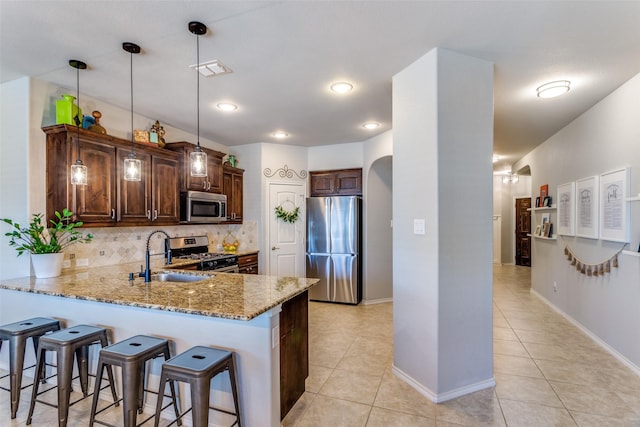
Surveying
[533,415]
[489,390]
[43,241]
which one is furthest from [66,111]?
[533,415]

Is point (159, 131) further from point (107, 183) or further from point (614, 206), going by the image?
point (614, 206)

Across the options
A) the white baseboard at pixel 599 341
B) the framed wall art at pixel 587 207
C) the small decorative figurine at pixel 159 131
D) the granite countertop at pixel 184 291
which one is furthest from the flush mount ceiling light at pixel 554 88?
the small decorative figurine at pixel 159 131

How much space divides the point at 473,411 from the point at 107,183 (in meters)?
3.67

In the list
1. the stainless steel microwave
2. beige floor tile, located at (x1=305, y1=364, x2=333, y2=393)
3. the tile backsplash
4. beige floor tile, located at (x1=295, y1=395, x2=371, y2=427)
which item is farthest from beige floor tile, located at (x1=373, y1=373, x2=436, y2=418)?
the tile backsplash

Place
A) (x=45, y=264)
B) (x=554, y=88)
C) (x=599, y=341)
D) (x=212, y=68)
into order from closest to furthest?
(x=212, y=68)
(x=45, y=264)
(x=554, y=88)
(x=599, y=341)

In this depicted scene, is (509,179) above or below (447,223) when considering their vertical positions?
above

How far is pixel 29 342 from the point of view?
2.53 metres

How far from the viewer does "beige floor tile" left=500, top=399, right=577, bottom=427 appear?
204cm

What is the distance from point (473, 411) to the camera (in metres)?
2.17

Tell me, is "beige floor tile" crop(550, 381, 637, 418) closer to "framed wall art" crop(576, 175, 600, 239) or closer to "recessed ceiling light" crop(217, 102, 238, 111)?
"framed wall art" crop(576, 175, 600, 239)

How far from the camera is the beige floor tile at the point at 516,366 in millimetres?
2678

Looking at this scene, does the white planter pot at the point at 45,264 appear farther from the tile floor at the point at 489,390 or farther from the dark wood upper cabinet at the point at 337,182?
the dark wood upper cabinet at the point at 337,182

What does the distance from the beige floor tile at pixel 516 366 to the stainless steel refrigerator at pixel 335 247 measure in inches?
87.1

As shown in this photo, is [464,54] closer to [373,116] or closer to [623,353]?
[373,116]
